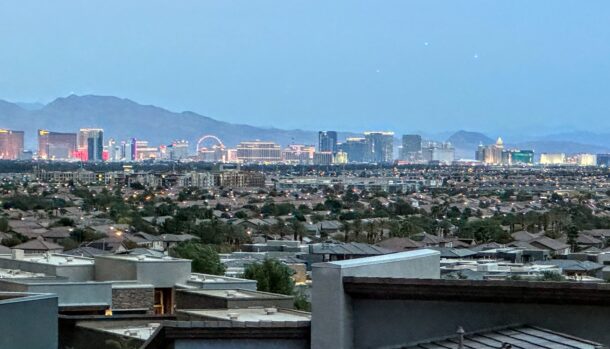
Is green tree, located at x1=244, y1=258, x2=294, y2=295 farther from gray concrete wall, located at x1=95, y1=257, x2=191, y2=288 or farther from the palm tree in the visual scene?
the palm tree

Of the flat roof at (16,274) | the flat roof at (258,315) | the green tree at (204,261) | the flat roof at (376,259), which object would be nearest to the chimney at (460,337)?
the flat roof at (376,259)

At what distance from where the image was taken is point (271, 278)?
35.5m

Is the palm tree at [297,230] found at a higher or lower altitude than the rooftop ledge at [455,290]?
lower

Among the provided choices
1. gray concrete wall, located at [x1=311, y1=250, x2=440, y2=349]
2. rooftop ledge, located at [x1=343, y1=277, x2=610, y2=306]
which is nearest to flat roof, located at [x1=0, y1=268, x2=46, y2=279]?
gray concrete wall, located at [x1=311, y1=250, x2=440, y2=349]

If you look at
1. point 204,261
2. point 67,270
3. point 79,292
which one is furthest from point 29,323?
point 204,261

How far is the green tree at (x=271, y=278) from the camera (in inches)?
1355

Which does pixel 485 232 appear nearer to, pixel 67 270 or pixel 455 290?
pixel 67 270

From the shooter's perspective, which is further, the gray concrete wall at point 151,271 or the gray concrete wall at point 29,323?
the gray concrete wall at point 151,271

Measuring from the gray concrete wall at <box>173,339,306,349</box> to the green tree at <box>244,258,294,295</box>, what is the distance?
953 inches

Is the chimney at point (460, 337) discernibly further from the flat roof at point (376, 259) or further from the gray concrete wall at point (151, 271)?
the gray concrete wall at point (151, 271)

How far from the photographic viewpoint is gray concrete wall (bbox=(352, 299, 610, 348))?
9203 mm

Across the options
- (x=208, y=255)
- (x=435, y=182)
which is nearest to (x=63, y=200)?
(x=208, y=255)

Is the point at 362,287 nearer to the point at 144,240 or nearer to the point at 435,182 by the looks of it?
the point at 144,240

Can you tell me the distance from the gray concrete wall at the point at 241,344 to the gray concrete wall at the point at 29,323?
2674mm
